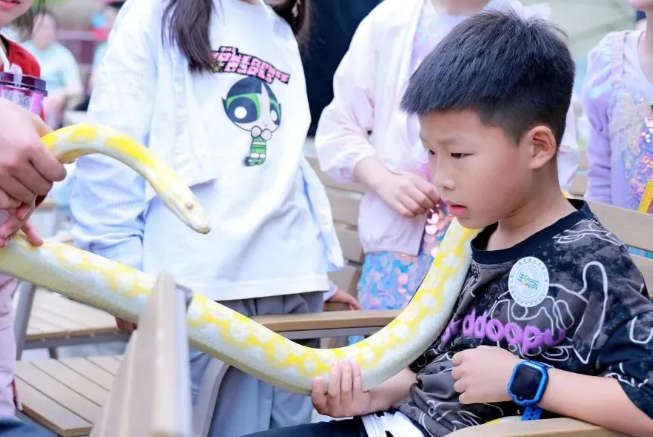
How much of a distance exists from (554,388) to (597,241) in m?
0.27

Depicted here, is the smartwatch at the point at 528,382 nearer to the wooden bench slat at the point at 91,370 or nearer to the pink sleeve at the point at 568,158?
the pink sleeve at the point at 568,158

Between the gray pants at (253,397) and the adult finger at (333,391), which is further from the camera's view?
the gray pants at (253,397)

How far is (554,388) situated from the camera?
166 cm

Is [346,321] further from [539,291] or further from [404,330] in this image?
[539,291]

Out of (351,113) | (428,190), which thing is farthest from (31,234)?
(351,113)

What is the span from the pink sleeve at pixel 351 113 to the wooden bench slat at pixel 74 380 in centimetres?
90

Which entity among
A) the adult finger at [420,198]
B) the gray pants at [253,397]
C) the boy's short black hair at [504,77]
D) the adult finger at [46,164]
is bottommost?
the gray pants at [253,397]

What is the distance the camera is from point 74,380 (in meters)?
2.91

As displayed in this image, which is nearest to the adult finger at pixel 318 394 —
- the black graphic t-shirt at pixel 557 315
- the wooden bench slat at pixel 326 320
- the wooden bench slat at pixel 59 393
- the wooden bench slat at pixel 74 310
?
the black graphic t-shirt at pixel 557 315

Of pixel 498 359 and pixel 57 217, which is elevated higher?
pixel 498 359

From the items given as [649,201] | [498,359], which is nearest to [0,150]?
[498,359]

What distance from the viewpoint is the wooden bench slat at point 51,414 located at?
2.47 metres

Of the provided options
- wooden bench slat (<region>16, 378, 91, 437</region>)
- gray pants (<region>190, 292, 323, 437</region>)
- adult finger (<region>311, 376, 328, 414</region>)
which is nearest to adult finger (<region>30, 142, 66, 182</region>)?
adult finger (<region>311, 376, 328, 414</region>)

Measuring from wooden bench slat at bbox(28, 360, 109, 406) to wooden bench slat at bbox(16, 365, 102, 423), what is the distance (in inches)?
0.6
